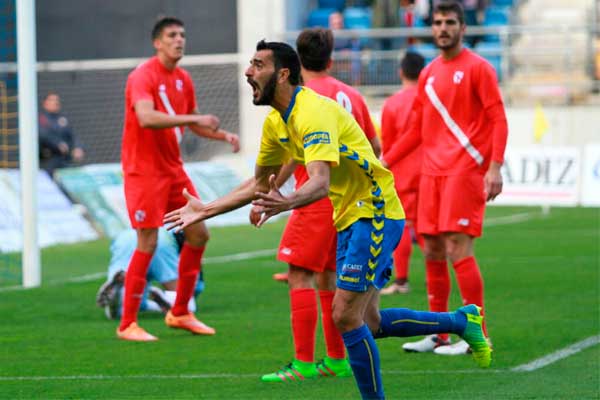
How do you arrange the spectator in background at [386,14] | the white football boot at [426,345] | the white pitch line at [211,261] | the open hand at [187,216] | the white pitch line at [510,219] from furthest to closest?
the spectator in background at [386,14] < the white pitch line at [510,219] < the white pitch line at [211,261] < the white football boot at [426,345] < the open hand at [187,216]

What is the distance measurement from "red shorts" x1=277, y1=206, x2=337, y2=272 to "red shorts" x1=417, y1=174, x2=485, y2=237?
0.98 metres

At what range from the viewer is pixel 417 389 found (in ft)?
23.0

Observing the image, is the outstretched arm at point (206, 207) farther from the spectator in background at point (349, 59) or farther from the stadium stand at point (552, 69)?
the stadium stand at point (552, 69)

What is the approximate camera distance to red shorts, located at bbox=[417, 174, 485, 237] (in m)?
8.20

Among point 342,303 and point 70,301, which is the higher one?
point 342,303

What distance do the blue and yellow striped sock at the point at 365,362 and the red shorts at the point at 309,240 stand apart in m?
1.55

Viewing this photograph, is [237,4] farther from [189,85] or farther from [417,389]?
[417,389]

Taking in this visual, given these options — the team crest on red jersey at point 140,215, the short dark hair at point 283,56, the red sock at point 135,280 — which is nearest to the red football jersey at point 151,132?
the team crest on red jersey at point 140,215

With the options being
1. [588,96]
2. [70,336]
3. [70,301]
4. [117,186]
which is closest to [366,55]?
[588,96]

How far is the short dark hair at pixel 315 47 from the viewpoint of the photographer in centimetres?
784

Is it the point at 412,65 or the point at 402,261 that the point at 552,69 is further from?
the point at 402,261

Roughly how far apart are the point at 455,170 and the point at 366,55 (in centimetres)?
1660

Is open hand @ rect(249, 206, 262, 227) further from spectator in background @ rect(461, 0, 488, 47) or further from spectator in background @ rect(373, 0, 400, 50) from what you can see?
spectator in background @ rect(461, 0, 488, 47)

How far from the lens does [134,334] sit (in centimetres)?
905
